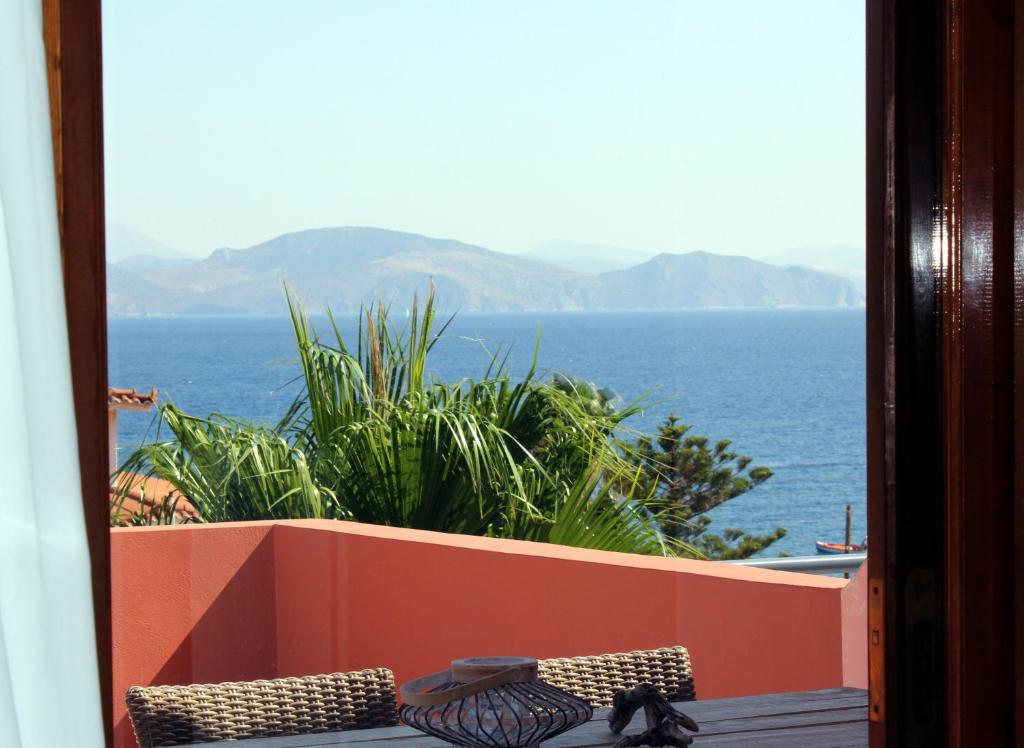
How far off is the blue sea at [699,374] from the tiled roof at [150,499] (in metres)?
0.10

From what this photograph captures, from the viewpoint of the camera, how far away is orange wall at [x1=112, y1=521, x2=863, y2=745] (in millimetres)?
2975

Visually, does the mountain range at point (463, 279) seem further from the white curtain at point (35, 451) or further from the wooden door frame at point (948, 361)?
the white curtain at point (35, 451)

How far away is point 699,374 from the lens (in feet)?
14.3

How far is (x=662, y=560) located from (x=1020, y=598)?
2646 millimetres

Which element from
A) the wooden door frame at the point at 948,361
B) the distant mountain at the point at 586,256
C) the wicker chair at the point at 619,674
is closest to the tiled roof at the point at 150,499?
the wicker chair at the point at 619,674

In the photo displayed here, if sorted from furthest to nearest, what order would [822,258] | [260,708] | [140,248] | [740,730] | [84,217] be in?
[822,258] → [140,248] → [260,708] → [740,730] → [84,217]

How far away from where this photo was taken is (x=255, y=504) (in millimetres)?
3150

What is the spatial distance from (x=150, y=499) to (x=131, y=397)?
1.17ft

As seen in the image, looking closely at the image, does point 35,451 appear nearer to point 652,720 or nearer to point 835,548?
point 652,720

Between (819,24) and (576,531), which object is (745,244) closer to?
(819,24)

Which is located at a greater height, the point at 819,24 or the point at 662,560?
the point at 819,24

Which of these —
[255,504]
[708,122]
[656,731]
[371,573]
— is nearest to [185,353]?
[255,504]

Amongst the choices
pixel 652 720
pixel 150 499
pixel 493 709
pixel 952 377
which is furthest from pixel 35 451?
pixel 150 499

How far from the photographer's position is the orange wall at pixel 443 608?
297cm
